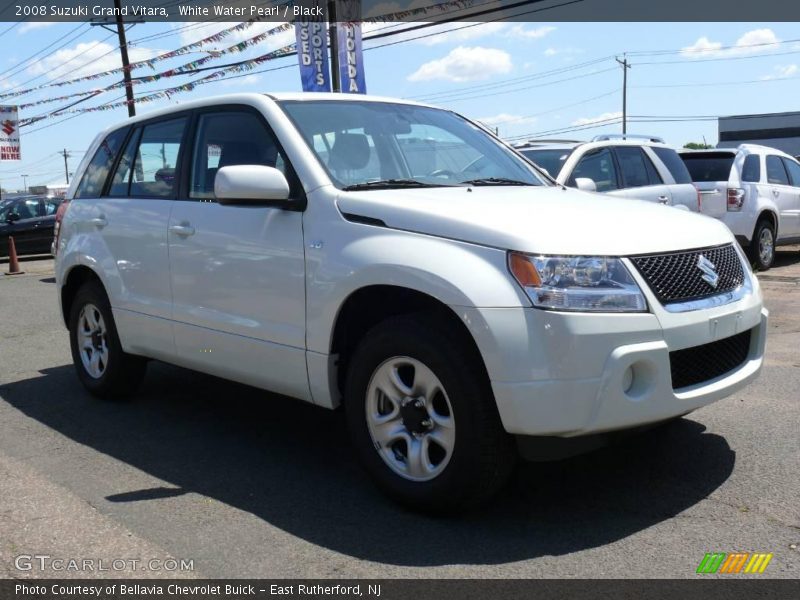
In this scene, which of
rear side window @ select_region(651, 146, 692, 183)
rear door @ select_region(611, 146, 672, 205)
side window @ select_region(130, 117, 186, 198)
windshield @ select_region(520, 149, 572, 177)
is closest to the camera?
side window @ select_region(130, 117, 186, 198)

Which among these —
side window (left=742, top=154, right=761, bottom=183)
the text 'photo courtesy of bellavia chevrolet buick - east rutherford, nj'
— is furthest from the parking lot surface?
side window (left=742, top=154, right=761, bottom=183)

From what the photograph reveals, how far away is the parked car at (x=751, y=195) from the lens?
12.1 meters

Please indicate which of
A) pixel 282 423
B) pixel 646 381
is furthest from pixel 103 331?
pixel 646 381

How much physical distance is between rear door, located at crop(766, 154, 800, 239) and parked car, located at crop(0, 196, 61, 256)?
1626 centimetres

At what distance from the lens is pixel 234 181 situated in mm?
4062

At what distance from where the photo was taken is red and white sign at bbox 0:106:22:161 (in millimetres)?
35062

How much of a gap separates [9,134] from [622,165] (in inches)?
1279

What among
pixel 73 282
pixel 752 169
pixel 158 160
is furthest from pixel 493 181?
pixel 752 169

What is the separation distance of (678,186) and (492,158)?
6331 mm

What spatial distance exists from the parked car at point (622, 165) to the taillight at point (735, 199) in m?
1.54

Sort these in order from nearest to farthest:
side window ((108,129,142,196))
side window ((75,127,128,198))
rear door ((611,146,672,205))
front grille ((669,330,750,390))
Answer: front grille ((669,330,750,390)) → side window ((108,129,142,196)) → side window ((75,127,128,198)) → rear door ((611,146,672,205))

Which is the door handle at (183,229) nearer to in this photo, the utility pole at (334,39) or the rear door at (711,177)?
the rear door at (711,177)

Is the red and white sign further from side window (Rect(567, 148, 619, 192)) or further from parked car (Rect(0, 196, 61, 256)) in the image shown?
side window (Rect(567, 148, 619, 192))

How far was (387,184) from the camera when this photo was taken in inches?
166
